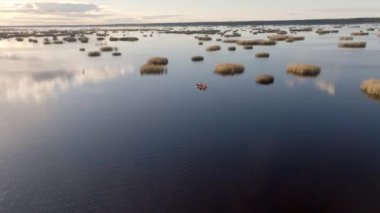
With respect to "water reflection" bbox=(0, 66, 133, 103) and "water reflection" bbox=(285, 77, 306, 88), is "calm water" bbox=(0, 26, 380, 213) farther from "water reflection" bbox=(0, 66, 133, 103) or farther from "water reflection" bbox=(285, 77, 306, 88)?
"water reflection" bbox=(0, 66, 133, 103)

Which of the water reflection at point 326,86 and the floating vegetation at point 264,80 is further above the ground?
the floating vegetation at point 264,80

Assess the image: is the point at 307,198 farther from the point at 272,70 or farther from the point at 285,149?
the point at 272,70

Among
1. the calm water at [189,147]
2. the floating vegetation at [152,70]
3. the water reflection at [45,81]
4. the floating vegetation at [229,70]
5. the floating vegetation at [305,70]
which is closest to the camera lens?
the calm water at [189,147]

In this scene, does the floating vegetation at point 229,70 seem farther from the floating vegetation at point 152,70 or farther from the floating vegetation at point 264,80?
the floating vegetation at point 152,70

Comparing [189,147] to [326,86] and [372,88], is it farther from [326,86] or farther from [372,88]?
[326,86]

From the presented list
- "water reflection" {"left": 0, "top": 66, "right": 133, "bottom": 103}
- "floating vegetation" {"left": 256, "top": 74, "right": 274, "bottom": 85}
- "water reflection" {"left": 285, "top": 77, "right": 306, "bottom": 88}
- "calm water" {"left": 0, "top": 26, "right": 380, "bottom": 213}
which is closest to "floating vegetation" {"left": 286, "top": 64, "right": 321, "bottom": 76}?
"water reflection" {"left": 285, "top": 77, "right": 306, "bottom": 88}

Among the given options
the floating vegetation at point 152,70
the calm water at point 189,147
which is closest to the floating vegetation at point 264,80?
the calm water at point 189,147

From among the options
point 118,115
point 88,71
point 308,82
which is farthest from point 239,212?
point 88,71
